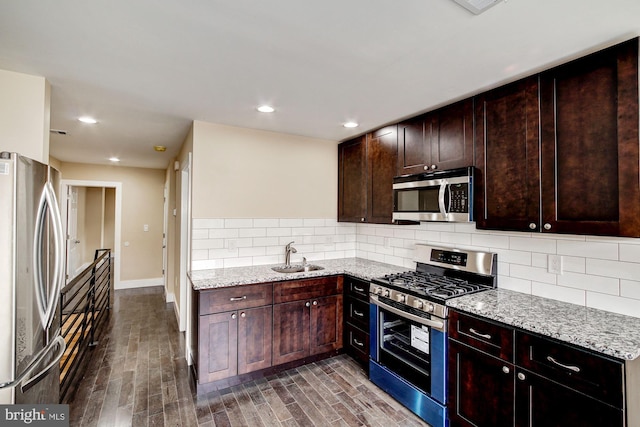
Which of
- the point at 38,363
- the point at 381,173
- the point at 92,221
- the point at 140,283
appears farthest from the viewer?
the point at 92,221

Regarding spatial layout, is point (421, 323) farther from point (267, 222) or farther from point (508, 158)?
point (267, 222)

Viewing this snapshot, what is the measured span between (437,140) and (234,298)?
2199 mm

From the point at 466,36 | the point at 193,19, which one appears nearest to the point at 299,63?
the point at 193,19

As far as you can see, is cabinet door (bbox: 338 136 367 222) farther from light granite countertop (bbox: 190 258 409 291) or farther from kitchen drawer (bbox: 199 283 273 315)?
kitchen drawer (bbox: 199 283 273 315)


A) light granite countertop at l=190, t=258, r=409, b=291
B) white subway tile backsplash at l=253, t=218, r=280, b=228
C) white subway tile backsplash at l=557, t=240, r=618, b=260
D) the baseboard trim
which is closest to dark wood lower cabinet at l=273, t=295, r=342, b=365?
light granite countertop at l=190, t=258, r=409, b=291

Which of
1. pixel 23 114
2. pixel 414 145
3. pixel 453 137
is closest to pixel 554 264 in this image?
pixel 453 137

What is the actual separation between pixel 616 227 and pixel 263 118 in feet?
8.81

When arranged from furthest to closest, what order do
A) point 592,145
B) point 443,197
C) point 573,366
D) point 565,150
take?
1. point 443,197
2. point 565,150
3. point 592,145
4. point 573,366

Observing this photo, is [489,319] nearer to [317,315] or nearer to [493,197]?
[493,197]

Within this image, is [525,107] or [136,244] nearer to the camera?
[525,107]

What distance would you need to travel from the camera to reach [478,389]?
75.2 inches

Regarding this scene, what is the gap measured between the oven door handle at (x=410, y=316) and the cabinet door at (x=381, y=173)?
2.76 ft

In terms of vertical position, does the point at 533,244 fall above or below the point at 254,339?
above

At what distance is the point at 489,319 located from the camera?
Answer: 6.02 feet
